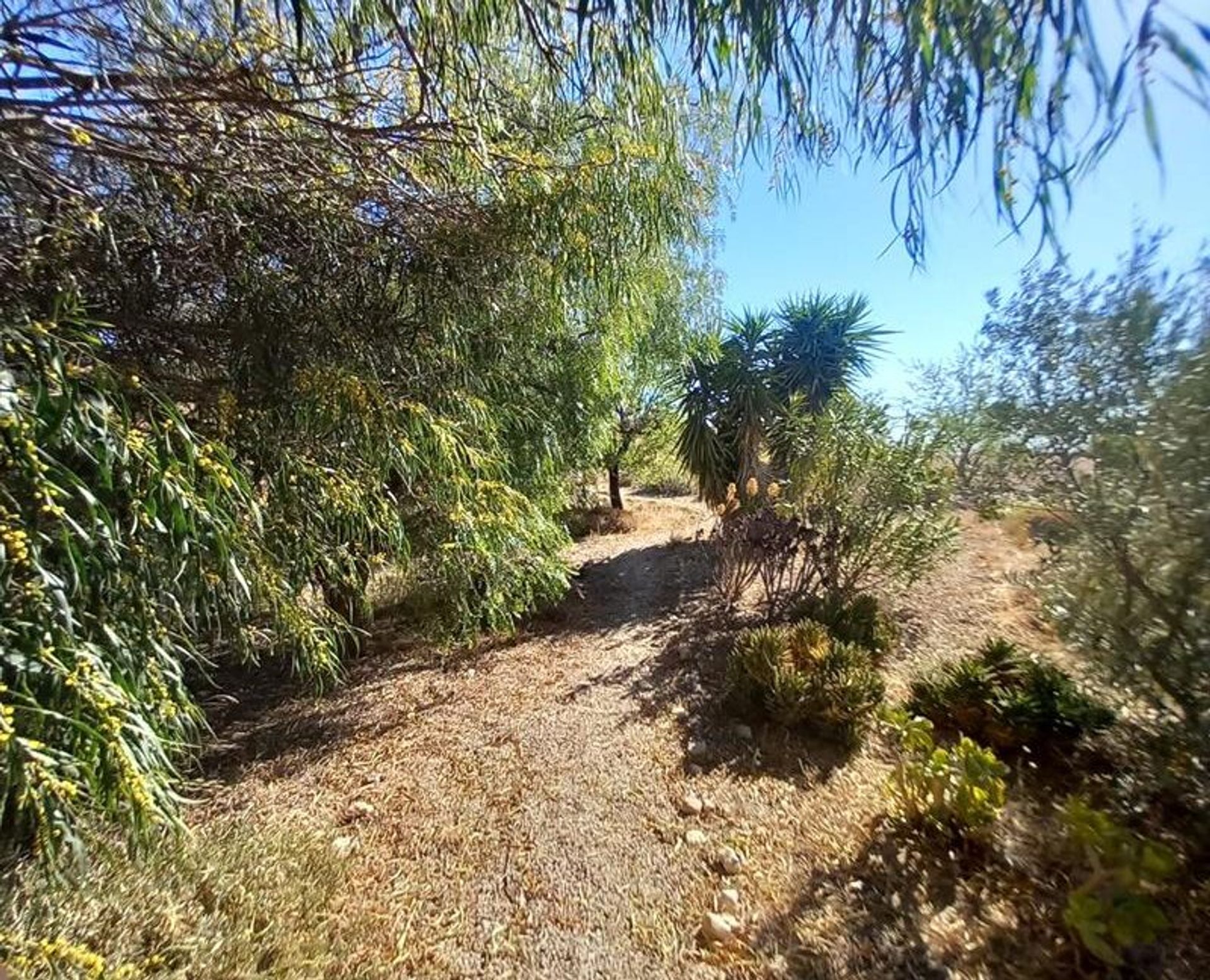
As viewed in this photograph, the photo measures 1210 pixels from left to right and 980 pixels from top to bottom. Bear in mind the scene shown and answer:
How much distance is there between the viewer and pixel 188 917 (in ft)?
5.24

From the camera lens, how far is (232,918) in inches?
64.0

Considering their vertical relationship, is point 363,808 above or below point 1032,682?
below

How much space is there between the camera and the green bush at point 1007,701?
2.49 meters

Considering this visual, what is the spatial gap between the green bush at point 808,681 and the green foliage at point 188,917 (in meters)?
2.23

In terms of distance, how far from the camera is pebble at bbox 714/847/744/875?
2066mm

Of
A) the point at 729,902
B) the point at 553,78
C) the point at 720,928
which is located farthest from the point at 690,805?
the point at 553,78

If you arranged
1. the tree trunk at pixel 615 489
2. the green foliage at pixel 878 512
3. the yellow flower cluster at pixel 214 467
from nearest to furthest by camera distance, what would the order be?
the yellow flower cluster at pixel 214 467, the green foliage at pixel 878 512, the tree trunk at pixel 615 489

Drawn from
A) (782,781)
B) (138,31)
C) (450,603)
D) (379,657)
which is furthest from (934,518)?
(138,31)

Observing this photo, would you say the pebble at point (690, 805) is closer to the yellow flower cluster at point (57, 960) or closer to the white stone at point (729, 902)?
the white stone at point (729, 902)

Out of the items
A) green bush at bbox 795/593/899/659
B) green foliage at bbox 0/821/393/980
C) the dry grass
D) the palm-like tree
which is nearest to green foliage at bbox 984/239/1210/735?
the dry grass

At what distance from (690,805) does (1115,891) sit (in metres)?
1.49

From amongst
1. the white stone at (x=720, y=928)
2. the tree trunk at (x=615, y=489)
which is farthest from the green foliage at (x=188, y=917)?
the tree trunk at (x=615, y=489)

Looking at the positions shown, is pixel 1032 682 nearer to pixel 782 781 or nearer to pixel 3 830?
pixel 782 781

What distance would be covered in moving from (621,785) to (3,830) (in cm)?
230
